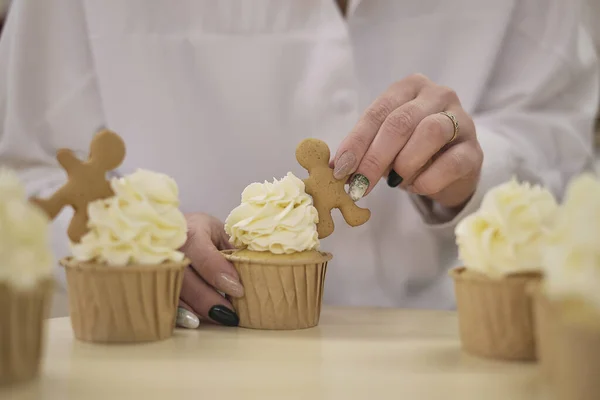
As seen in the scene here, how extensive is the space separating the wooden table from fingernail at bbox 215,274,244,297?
6 centimetres

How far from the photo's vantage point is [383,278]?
1.40 metres

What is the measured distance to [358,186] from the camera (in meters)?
A: 0.98

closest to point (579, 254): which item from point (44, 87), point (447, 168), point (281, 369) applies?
point (281, 369)

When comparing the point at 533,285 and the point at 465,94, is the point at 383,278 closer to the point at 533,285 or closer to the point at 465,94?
the point at 465,94

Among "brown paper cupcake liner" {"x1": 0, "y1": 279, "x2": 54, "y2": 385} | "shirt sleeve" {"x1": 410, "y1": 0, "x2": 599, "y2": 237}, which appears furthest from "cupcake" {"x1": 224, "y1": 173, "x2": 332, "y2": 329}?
"shirt sleeve" {"x1": 410, "y1": 0, "x2": 599, "y2": 237}

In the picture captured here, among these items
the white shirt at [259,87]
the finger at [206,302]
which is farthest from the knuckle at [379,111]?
the finger at [206,302]

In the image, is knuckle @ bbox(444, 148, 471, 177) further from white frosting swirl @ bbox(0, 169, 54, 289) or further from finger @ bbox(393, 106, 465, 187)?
white frosting swirl @ bbox(0, 169, 54, 289)

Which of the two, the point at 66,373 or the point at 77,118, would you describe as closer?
the point at 66,373

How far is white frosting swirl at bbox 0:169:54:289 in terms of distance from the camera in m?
0.57

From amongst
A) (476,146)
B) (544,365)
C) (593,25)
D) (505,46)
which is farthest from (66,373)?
(593,25)

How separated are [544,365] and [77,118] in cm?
118

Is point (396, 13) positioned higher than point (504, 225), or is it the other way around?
point (396, 13)

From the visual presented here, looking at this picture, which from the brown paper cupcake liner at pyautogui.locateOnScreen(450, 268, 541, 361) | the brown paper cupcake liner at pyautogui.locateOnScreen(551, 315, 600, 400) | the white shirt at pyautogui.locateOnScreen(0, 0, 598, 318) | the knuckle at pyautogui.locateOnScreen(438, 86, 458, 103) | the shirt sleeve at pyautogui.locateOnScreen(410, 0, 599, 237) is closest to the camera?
the brown paper cupcake liner at pyautogui.locateOnScreen(551, 315, 600, 400)

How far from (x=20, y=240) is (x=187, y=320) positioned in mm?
336
